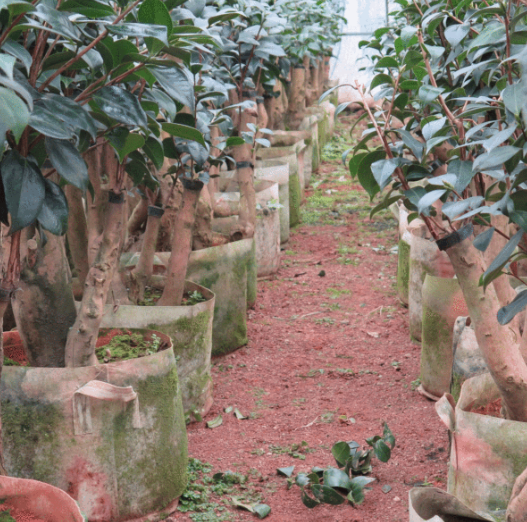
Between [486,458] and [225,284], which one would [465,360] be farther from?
[225,284]

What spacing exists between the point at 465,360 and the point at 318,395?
2.67 feet

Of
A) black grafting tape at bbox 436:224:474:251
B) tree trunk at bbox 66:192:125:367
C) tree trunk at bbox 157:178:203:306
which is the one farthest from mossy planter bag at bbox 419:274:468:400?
tree trunk at bbox 66:192:125:367

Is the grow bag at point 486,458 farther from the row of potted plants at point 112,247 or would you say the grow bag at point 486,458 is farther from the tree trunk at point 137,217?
the tree trunk at point 137,217

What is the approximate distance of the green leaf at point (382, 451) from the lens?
88.1 inches

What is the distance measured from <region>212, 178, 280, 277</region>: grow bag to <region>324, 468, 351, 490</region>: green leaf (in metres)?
2.17

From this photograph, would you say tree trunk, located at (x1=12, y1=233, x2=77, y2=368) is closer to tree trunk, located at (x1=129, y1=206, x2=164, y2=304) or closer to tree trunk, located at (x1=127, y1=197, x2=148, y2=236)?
tree trunk, located at (x1=129, y1=206, x2=164, y2=304)

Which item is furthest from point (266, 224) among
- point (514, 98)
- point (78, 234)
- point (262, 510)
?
point (514, 98)

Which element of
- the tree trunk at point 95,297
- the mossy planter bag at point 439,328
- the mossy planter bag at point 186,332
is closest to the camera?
the tree trunk at point 95,297

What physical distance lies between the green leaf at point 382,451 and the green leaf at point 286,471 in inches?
10.7

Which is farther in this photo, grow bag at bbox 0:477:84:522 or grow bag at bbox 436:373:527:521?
grow bag at bbox 436:373:527:521

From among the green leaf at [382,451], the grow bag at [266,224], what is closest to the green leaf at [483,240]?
the green leaf at [382,451]

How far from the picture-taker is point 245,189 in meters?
3.73

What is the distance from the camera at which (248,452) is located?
2424mm

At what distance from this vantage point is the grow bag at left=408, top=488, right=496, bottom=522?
4.64 ft
